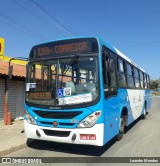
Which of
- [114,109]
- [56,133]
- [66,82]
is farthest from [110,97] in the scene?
[56,133]

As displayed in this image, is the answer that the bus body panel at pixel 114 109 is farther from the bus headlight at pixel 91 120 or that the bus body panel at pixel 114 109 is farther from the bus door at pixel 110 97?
the bus headlight at pixel 91 120

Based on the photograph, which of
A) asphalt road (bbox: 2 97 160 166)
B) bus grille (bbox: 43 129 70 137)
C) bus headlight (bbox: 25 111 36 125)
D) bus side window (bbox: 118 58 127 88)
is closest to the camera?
bus grille (bbox: 43 129 70 137)

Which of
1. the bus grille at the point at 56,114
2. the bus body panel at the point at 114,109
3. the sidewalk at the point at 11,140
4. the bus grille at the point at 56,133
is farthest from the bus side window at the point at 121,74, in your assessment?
the sidewalk at the point at 11,140

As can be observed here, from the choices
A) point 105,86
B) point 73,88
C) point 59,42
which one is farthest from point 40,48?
point 105,86

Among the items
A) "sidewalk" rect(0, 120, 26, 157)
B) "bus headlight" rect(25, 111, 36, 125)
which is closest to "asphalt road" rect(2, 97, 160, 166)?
"sidewalk" rect(0, 120, 26, 157)

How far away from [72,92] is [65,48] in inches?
51.4

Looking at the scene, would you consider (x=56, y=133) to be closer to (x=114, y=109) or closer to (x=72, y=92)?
(x=72, y=92)

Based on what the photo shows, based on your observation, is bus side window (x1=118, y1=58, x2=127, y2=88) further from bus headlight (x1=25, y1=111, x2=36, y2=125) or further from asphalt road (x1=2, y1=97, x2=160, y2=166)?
bus headlight (x1=25, y1=111, x2=36, y2=125)

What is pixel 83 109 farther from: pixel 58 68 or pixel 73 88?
pixel 58 68

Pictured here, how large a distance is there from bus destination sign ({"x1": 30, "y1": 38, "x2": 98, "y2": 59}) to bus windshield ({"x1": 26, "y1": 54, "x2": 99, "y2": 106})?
195 mm

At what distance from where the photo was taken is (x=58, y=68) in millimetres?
6867

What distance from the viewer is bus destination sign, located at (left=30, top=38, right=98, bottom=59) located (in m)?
6.76

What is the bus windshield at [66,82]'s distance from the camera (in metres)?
6.45

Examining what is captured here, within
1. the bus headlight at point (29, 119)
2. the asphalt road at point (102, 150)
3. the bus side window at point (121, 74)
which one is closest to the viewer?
the asphalt road at point (102, 150)
